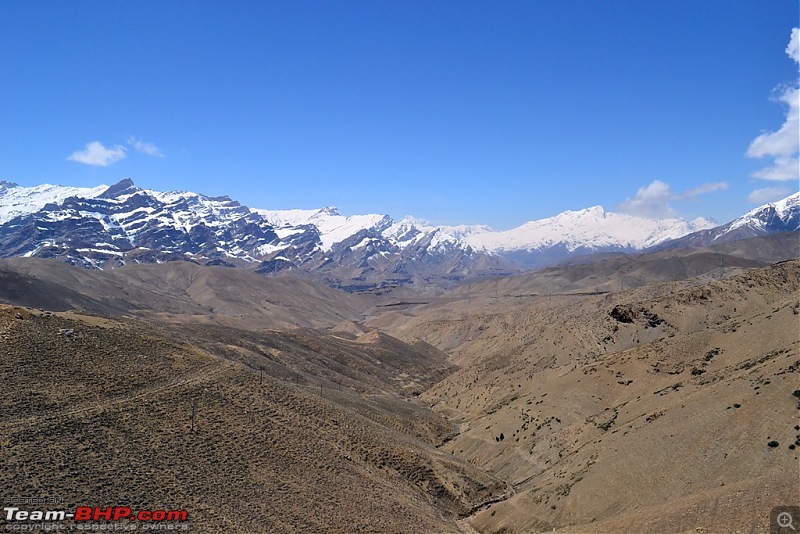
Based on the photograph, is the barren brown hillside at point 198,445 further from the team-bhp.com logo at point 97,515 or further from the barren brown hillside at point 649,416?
the barren brown hillside at point 649,416

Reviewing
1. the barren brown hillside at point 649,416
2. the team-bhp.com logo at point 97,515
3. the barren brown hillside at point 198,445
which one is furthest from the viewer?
the barren brown hillside at point 198,445

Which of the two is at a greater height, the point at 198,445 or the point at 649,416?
the point at 198,445

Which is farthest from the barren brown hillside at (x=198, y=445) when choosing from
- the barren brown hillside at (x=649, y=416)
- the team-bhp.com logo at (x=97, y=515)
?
the barren brown hillside at (x=649, y=416)

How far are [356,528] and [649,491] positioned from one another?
20.5 metres

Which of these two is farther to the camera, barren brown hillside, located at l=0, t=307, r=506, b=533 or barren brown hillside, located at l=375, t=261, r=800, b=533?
barren brown hillside, located at l=0, t=307, r=506, b=533

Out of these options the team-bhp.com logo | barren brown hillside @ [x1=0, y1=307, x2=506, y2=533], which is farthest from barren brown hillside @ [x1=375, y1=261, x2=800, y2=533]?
the team-bhp.com logo

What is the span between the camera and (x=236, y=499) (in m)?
35.9

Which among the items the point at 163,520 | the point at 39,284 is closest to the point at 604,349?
the point at 163,520

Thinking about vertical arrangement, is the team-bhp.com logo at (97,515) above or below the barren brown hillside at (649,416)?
above

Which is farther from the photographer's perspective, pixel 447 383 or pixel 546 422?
pixel 447 383

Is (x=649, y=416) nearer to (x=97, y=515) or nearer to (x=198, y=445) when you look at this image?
(x=198, y=445)

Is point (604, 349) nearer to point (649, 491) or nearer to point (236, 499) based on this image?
point (649, 491)

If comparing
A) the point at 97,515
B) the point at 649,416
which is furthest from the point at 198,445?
the point at 649,416

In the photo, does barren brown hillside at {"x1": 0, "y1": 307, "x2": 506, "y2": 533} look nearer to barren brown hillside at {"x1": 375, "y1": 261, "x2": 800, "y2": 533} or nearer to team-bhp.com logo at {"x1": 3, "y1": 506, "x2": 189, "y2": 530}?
team-bhp.com logo at {"x1": 3, "y1": 506, "x2": 189, "y2": 530}
